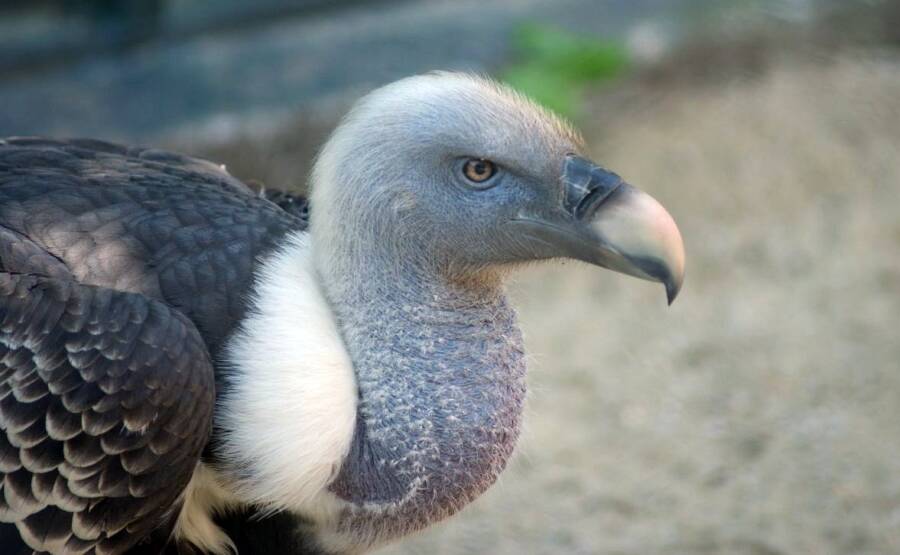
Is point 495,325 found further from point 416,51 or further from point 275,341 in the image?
point 416,51

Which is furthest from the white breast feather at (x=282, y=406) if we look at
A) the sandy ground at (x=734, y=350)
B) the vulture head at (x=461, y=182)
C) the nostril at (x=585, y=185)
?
the sandy ground at (x=734, y=350)

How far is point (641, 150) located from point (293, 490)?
493cm

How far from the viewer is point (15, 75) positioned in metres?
7.29

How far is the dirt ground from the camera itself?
5.59 meters

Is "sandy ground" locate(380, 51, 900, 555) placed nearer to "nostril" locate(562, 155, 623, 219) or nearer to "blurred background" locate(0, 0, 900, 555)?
"blurred background" locate(0, 0, 900, 555)

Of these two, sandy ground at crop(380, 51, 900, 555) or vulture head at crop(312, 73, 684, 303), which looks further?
sandy ground at crop(380, 51, 900, 555)

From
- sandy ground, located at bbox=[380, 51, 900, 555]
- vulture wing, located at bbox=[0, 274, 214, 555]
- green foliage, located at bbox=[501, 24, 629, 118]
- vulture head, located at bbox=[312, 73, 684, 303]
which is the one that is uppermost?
vulture head, located at bbox=[312, 73, 684, 303]

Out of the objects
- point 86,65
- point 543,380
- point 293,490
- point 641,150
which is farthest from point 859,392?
point 86,65

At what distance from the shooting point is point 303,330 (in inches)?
138

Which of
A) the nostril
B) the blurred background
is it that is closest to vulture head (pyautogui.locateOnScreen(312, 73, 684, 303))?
the nostril

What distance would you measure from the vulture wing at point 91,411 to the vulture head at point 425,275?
0.24 m

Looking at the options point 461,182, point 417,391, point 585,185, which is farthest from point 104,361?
point 585,185

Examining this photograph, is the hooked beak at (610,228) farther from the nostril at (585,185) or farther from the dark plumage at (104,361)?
the dark plumage at (104,361)

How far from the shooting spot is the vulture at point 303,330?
3.28m
